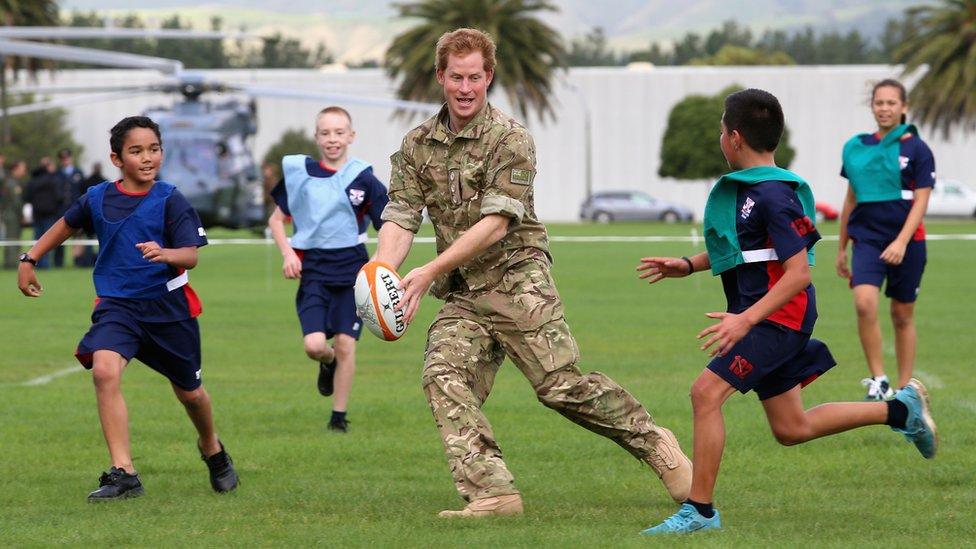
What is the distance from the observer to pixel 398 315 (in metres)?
6.08

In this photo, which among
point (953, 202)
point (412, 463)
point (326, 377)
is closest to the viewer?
point (412, 463)

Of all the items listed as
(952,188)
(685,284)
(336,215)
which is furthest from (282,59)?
(336,215)

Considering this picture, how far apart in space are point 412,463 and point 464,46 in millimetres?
2783

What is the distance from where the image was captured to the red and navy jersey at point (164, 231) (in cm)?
718

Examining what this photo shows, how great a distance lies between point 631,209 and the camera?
227 feet

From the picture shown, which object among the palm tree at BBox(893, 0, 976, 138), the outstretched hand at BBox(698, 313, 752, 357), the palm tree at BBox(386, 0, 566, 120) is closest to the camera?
the outstretched hand at BBox(698, 313, 752, 357)

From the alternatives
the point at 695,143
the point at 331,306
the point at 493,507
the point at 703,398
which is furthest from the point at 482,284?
the point at 695,143

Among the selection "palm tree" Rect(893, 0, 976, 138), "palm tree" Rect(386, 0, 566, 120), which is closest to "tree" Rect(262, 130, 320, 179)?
"palm tree" Rect(386, 0, 566, 120)

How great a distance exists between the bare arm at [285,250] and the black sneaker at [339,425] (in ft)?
3.04

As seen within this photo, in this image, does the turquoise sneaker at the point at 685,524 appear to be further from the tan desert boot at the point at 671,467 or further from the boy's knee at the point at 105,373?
the boy's knee at the point at 105,373

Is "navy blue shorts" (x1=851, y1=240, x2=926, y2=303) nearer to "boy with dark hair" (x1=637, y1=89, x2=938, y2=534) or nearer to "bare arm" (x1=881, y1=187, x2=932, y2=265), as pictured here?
"bare arm" (x1=881, y1=187, x2=932, y2=265)

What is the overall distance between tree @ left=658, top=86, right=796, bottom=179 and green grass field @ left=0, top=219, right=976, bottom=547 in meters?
58.0

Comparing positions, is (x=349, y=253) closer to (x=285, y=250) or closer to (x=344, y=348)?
(x=285, y=250)

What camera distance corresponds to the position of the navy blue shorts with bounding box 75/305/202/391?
23.2 feet
